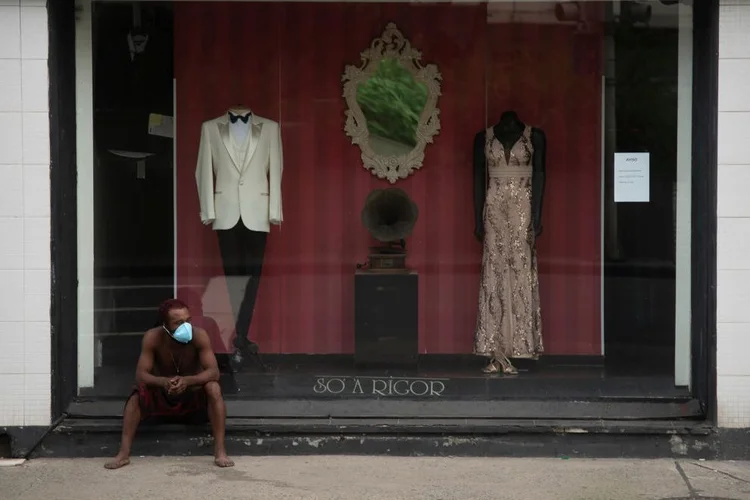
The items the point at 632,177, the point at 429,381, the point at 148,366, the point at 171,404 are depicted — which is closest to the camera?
the point at 148,366

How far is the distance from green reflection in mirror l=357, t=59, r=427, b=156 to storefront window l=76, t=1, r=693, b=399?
0.05 feet

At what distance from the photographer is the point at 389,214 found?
8.61 metres

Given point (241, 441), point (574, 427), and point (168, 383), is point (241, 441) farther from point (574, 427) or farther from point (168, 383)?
point (574, 427)

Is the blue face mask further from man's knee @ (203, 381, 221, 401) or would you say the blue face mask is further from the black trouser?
the black trouser

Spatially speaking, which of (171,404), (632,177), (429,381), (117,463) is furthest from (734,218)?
(117,463)

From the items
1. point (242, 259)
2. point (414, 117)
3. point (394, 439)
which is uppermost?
point (414, 117)

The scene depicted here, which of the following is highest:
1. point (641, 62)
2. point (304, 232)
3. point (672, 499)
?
point (641, 62)

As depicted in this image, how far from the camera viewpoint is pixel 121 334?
801 centimetres

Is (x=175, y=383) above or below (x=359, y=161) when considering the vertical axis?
below

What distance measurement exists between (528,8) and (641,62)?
83 cm

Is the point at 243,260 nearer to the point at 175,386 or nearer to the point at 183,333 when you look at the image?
the point at 183,333

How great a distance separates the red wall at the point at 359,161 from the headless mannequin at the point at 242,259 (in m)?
0.07

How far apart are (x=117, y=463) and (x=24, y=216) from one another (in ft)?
5.12

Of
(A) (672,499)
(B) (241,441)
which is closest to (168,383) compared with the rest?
(B) (241,441)
